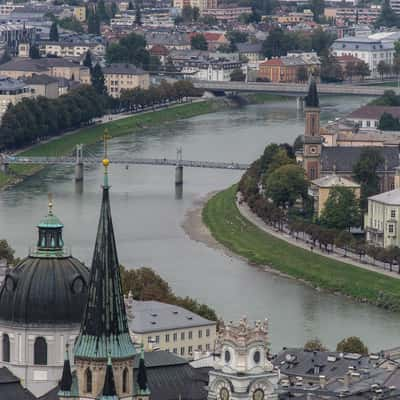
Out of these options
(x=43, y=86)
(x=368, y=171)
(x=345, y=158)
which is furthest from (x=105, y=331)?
(x=43, y=86)

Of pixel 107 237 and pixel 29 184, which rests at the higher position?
pixel 107 237

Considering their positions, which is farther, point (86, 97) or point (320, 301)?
point (86, 97)

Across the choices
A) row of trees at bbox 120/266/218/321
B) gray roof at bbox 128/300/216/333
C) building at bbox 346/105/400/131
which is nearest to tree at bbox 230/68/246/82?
building at bbox 346/105/400/131

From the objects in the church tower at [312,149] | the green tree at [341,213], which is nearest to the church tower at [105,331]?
the green tree at [341,213]

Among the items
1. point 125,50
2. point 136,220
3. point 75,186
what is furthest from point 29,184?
point 125,50

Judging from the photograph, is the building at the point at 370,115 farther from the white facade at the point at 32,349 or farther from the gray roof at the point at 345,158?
the white facade at the point at 32,349

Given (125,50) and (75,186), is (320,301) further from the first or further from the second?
(125,50)

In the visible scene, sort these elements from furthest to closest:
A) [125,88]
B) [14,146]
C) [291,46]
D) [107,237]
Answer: [291,46]
[125,88]
[14,146]
[107,237]
